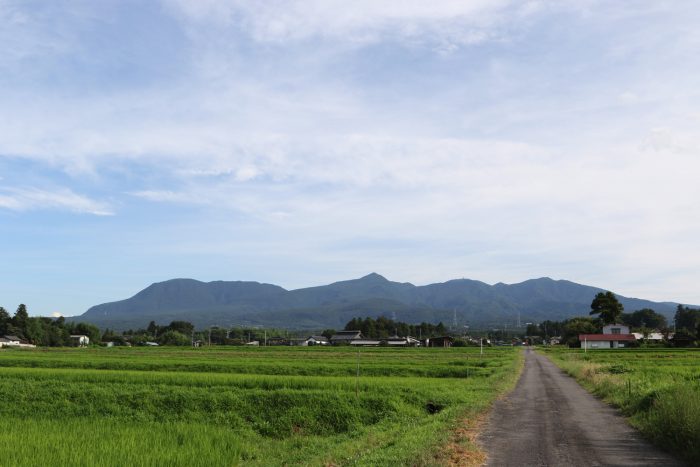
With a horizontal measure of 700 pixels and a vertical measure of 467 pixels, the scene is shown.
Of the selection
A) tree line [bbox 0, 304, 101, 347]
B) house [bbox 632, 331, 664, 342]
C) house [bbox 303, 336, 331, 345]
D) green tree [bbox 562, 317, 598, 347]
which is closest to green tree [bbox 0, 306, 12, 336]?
tree line [bbox 0, 304, 101, 347]

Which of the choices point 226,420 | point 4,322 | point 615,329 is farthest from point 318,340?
point 226,420

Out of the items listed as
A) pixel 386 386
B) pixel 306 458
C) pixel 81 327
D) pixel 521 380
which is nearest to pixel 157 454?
pixel 306 458

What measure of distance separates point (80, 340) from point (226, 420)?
13692 cm

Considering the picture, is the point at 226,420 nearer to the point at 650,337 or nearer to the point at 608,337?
the point at 608,337

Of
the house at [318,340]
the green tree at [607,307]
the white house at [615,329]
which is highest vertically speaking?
the green tree at [607,307]

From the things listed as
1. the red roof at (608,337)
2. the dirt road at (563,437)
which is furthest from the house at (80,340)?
the dirt road at (563,437)

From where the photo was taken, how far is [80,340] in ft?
476

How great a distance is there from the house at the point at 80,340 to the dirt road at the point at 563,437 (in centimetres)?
13732

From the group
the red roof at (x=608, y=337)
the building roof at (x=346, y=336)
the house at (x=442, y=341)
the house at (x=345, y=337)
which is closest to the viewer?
the red roof at (x=608, y=337)

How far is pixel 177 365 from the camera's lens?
4847cm

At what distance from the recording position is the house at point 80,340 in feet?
463

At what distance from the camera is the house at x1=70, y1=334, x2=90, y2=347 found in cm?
14125

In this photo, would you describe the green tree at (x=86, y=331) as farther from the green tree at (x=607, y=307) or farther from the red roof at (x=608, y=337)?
the green tree at (x=607, y=307)

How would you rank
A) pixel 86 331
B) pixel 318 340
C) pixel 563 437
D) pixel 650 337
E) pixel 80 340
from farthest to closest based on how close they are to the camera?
pixel 318 340 < pixel 86 331 < pixel 650 337 < pixel 80 340 < pixel 563 437
